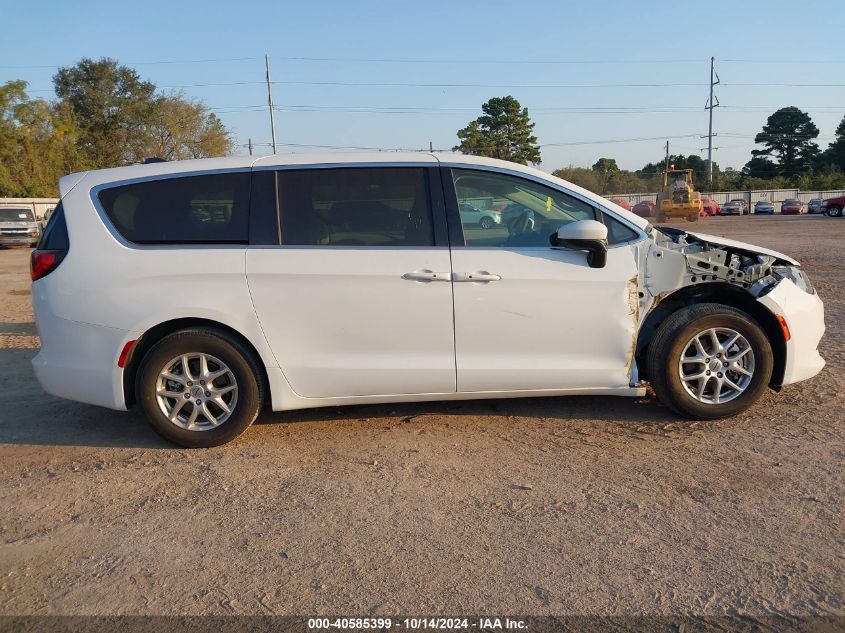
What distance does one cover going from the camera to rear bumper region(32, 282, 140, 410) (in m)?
4.32

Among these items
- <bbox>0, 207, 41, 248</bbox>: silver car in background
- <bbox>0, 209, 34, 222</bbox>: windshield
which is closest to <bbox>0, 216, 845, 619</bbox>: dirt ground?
<bbox>0, 207, 41, 248</bbox>: silver car in background

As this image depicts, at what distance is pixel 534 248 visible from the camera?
4.46 metres

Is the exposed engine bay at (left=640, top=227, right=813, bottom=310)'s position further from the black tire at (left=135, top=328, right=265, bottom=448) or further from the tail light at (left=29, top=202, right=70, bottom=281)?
the tail light at (left=29, top=202, right=70, bottom=281)

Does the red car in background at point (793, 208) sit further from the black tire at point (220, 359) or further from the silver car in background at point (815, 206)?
the black tire at point (220, 359)

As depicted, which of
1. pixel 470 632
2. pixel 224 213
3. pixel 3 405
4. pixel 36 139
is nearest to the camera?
pixel 470 632

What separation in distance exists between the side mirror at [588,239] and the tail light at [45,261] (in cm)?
311

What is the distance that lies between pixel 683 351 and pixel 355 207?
2316 millimetres

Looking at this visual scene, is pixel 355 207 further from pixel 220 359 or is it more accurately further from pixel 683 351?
pixel 683 351

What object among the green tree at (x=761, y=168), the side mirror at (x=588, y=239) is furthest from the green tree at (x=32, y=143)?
the green tree at (x=761, y=168)

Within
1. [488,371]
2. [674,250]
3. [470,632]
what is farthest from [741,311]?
[470,632]

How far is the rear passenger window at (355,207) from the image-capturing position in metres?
4.43

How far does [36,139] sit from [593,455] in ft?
181

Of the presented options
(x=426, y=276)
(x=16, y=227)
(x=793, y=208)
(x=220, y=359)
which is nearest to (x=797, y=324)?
(x=426, y=276)

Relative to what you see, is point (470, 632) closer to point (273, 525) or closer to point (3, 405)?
point (273, 525)
